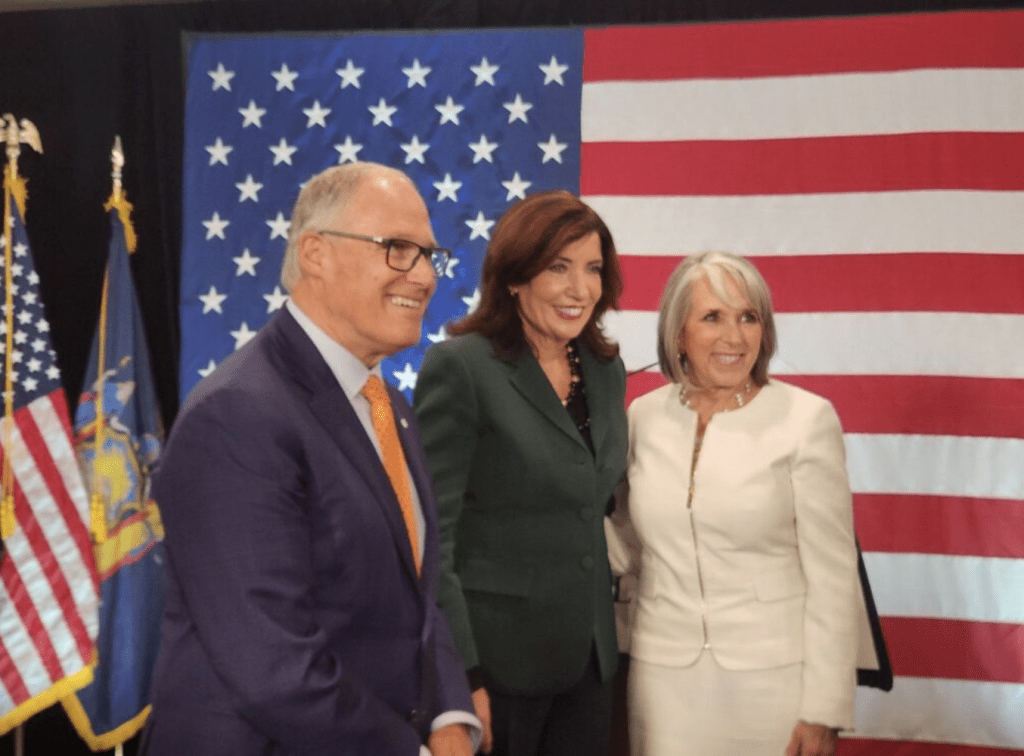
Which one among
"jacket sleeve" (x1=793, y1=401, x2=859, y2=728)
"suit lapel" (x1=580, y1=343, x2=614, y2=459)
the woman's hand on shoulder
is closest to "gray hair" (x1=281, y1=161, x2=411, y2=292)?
"suit lapel" (x1=580, y1=343, x2=614, y2=459)

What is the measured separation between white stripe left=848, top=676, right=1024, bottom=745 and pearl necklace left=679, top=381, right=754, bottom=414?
1803 mm

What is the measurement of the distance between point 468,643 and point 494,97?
239 centimetres

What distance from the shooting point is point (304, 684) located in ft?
4.28

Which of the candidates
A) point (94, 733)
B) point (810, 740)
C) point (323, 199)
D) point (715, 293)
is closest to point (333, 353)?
point (323, 199)

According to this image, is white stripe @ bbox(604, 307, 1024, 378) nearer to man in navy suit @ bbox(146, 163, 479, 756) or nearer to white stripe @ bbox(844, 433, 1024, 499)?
white stripe @ bbox(844, 433, 1024, 499)

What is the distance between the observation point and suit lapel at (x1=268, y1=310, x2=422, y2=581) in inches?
56.1

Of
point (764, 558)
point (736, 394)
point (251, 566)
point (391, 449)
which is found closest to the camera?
point (251, 566)

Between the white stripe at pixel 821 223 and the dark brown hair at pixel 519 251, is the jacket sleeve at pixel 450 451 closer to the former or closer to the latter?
the dark brown hair at pixel 519 251

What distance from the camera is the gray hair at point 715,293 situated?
7.30 ft

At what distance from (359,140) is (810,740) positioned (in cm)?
268

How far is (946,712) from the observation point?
3.59 metres

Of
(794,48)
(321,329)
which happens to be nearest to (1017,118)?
(794,48)

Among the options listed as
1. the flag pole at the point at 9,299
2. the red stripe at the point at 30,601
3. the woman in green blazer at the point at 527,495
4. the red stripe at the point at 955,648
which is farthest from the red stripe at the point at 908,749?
the flag pole at the point at 9,299

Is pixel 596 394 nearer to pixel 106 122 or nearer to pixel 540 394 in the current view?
pixel 540 394
